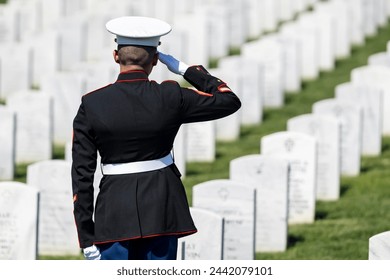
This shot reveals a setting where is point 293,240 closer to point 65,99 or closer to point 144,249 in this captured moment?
point 65,99

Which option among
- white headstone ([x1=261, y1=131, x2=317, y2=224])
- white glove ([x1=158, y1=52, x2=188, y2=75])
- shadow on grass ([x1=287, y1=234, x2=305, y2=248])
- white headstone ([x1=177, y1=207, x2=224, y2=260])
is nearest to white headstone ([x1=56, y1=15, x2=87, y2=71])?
white headstone ([x1=261, y1=131, x2=317, y2=224])

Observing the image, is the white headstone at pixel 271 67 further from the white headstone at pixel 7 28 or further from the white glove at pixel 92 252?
the white glove at pixel 92 252

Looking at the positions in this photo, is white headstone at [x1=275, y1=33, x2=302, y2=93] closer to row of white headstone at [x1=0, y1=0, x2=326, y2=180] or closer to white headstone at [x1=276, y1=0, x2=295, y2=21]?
row of white headstone at [x1=0, y1=0, x2=326, y2=180]

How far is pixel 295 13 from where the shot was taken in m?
24.6

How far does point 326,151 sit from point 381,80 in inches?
137

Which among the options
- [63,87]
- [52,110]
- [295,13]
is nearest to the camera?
[52,110]

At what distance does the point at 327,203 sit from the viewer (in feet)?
41.3

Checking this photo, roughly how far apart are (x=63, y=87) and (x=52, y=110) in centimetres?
97

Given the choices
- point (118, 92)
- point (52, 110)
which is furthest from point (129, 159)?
point (52, 110)

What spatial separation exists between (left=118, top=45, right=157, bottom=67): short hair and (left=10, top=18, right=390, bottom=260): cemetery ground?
14.5ft

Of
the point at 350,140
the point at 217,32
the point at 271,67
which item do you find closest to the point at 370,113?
the point at 350,140

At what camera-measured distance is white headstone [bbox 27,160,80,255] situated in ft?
35.9
